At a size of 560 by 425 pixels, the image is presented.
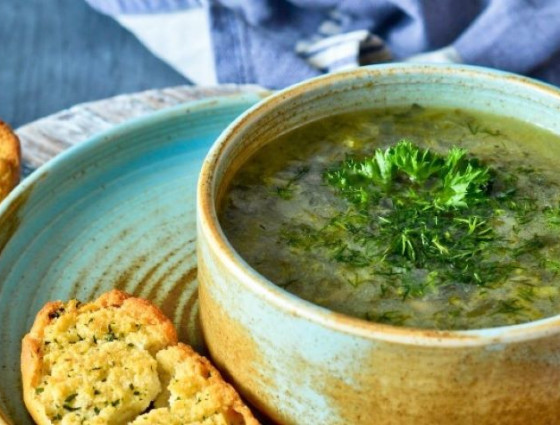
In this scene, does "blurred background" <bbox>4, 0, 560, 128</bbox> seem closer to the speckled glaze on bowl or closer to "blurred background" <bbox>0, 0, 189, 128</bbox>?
"blurred background" <bbox>0, 0, 189, 128</bbox>

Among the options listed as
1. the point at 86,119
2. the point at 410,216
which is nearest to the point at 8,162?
the point at 86,119

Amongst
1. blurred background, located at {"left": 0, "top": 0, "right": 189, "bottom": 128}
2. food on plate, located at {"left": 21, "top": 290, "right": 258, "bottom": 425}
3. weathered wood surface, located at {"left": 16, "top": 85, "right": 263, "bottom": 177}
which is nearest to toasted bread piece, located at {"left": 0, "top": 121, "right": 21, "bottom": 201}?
weathered wood surface, located at {"left": 16, "top": 85, "right": 263, "bottom": 177}

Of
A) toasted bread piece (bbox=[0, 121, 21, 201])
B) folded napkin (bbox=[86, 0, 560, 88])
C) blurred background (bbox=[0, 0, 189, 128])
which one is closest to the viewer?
toasted bread piece (bbox=[0, 121, 21, 201])

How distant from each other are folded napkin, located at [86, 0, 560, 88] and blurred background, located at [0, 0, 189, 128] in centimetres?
41

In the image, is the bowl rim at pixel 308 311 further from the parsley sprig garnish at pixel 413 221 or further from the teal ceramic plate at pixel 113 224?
→ the teal ceramic plate at pixel 113 224

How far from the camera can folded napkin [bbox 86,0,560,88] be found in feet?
12.4

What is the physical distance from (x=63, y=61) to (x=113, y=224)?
2245 mm

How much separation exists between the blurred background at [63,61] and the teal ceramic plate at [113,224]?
1.55 metres

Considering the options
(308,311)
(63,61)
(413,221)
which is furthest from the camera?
(63,61)

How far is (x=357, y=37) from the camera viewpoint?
375cm

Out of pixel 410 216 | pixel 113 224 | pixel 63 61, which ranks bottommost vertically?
pixel 63 61

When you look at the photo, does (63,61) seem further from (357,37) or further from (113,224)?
(113,224)

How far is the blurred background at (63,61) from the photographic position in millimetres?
4418

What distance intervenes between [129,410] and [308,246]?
51 centimetres
